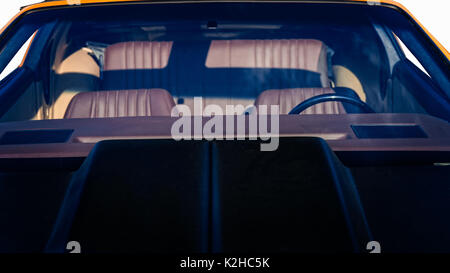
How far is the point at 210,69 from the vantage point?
8.91 feet

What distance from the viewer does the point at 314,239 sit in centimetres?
69

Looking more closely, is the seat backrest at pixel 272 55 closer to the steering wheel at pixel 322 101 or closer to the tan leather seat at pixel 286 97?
the tan leather seat at pixel 286 97

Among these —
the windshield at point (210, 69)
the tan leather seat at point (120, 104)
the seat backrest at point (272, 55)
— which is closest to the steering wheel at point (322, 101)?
the windshield at point (210, 69)

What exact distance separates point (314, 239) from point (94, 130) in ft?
2.41

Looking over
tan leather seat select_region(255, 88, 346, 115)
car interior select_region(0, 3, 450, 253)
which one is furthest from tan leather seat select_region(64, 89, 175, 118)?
tan leather seat select_region(255, 88, 346, 115)

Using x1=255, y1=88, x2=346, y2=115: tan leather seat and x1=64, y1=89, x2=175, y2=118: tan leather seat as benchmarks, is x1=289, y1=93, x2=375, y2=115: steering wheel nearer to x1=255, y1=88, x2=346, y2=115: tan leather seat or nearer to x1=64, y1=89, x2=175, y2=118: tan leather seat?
x1=255, y1=88, x2=346, y2=115: tan leather seat

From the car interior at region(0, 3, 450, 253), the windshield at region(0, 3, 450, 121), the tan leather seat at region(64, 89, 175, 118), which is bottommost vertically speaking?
the car interior at region(0, 3, 450, 253)

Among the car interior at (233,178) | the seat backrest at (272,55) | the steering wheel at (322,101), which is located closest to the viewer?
the car interior at (233,178)

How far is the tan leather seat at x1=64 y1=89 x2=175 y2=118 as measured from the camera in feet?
6.38

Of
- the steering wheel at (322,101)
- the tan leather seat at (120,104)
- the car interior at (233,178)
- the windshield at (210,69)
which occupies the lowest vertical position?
the car interior at (233,178)

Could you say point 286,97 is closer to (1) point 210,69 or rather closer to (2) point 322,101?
(2) point 322,101

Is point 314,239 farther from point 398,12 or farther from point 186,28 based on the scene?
point 186,28

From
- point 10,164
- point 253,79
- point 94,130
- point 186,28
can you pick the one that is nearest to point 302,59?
point 253,79

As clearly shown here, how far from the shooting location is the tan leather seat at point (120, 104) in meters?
1.95
